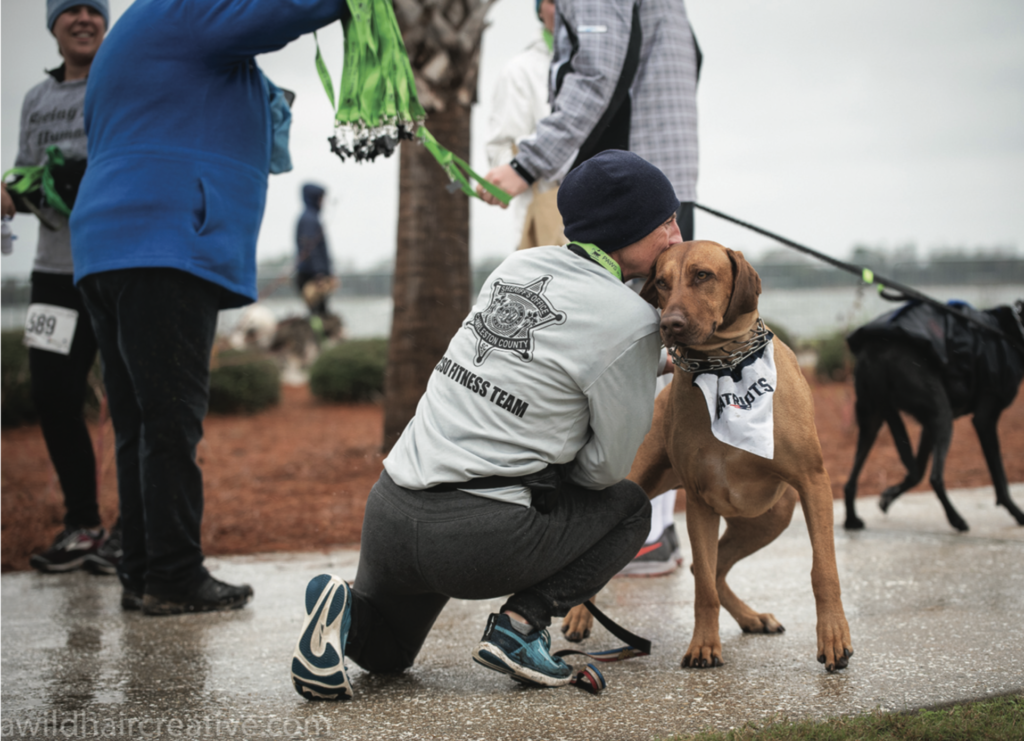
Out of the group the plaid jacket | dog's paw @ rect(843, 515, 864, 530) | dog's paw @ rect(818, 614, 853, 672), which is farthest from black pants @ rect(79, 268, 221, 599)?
dog's paw @ rect(843, 515, 864, 530)

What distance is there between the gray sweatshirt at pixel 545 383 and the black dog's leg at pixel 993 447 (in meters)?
3.10

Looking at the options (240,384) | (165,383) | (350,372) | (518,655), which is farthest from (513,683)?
(350,372)

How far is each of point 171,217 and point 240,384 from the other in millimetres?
6742

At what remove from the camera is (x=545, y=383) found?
2312mm

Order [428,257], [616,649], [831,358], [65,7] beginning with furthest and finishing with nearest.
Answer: [831,358] < [428,257] < [65,7] < [616,649]

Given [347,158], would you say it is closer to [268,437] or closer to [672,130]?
[672,130]

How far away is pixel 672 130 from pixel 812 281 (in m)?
12.1

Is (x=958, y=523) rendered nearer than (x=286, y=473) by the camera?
Yes

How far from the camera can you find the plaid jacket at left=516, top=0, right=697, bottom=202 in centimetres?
331

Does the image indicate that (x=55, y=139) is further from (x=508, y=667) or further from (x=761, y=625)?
(x=761, y=625)

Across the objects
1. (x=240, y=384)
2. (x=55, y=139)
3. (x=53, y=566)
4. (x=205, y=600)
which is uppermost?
(x=55, y=139)

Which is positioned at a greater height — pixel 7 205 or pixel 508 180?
pixel 508 180

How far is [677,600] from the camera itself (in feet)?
11.3

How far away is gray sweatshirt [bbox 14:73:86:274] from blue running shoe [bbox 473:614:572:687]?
112 inches
